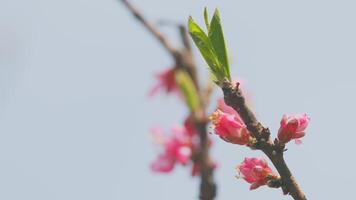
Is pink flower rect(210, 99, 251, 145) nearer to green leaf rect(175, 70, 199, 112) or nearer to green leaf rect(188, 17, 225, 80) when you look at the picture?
green leaf rect(188, 17, 225, 80)

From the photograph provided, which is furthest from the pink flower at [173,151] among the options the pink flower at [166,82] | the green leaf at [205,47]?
the green leaf at [205,47]

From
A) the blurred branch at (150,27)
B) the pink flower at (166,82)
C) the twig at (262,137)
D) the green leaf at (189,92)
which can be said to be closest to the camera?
the twig at (262,137)

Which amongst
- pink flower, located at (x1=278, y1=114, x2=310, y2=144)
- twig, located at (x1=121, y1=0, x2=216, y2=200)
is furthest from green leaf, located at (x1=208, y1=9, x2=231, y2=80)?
twig, located at (x1=121, y1=0, x2=216, y2=200)

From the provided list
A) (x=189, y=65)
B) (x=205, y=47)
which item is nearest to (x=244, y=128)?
(x=205, y=47)

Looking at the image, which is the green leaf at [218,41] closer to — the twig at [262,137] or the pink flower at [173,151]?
the twig at [262,137]

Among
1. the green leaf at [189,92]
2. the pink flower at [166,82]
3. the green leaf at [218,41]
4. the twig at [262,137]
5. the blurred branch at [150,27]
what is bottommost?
the twig at [262,137]

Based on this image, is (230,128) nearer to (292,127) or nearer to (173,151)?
(292,127)
